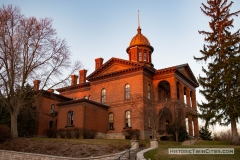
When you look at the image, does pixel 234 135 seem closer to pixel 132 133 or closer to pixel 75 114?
pixel 132 133

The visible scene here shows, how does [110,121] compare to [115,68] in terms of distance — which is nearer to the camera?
[110,121]

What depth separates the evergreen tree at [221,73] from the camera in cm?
2452

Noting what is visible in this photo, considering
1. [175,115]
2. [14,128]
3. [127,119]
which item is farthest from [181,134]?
[14,128]

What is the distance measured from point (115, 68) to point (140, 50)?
21.0 ft

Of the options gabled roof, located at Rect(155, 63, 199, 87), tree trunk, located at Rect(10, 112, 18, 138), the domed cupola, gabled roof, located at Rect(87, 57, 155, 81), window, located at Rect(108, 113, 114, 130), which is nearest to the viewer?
tree trunk, located at Rect(10, 112, 18, 138)

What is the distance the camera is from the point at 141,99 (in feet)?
119

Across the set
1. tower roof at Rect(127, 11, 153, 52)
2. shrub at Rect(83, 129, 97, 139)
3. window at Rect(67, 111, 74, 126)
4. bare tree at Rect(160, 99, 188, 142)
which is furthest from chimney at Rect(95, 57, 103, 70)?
bare tree at Rect(160, 99, 188, 142)

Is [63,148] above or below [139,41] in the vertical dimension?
below

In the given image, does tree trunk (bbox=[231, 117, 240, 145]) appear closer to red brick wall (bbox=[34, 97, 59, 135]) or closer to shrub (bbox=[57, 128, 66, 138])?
shrub (bbox=[57, 128, 66, 138])

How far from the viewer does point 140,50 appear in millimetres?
44875

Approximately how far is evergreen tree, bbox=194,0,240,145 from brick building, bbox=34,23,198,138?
28.4 feet

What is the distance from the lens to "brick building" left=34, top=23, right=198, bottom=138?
3553 cm

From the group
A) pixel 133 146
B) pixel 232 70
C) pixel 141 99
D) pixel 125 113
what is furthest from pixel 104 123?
pixel 232 70

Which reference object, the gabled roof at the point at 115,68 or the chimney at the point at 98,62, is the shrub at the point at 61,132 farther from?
the chimney at the point at 98,62
